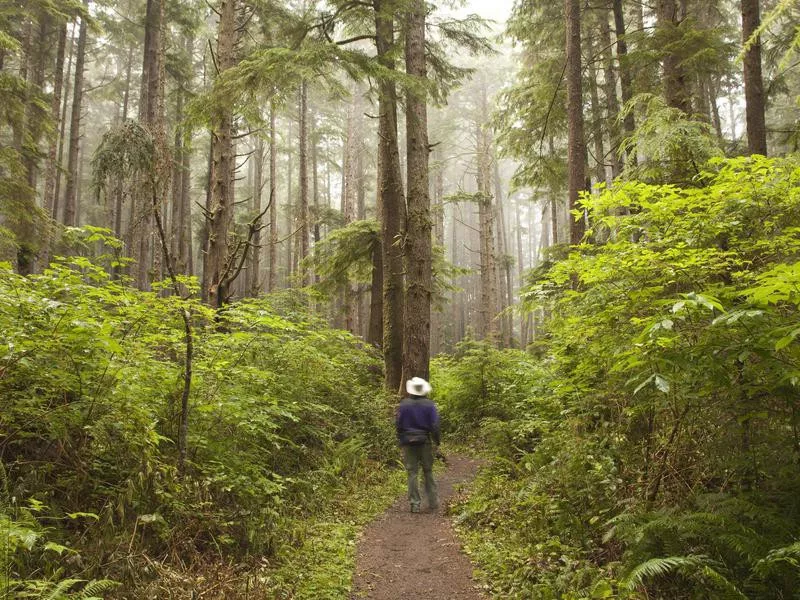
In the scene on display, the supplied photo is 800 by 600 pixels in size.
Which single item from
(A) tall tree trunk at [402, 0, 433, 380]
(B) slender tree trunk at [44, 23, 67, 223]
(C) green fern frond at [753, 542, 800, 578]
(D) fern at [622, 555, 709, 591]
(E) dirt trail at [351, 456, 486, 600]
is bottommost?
(E) dirt trail at [351, 456, 486, 600]

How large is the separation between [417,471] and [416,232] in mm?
5371

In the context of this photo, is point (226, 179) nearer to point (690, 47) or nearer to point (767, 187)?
point (767, 187)

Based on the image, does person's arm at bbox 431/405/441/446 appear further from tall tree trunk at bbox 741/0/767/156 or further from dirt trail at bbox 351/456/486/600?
tall tree trunk at bbox 741/0/767/156

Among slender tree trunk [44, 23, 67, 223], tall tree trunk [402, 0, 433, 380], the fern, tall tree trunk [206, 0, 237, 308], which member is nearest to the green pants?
tall tree trunk [402, 0, 433, 380]

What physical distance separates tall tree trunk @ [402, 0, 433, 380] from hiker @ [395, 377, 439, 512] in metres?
2.81

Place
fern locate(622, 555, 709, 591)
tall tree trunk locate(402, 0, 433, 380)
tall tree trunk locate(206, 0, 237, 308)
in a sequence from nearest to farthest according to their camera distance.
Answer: fern locate(622, 555, 709, 591) < tall tree trunk locate(206, 0, 237, 308) < tall tree trunk locate(402, 0, 433, 380)

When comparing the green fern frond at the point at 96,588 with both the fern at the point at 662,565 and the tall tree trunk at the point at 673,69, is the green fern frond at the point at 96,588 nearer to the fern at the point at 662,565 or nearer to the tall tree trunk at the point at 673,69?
the fern at the point at 662,565

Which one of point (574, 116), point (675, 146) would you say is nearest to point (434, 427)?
point (675, 146)

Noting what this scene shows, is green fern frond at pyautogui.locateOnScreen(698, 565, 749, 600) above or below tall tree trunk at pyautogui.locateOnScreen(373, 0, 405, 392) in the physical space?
below

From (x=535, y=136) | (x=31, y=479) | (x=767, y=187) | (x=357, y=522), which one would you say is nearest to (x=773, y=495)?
(x=767, y=187)

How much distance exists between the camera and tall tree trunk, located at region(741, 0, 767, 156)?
8733 mm

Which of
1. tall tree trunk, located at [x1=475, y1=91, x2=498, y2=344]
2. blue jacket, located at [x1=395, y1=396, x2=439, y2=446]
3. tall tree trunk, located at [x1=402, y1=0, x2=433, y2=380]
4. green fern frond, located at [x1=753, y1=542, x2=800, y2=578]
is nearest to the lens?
green fern frond, located at [x1=753, y1=542, x2=800, y2=578]

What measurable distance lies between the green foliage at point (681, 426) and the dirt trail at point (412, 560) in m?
0.30

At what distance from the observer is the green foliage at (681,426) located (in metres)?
3.54
